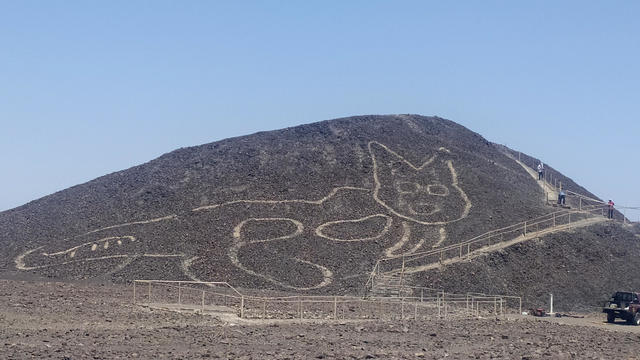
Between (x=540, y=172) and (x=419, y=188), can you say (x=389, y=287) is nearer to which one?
(x=419, y=188)

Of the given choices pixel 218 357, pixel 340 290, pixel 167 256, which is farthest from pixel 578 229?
pixel 218 357

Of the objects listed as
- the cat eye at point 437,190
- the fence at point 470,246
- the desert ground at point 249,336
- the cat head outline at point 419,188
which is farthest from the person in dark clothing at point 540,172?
A: the desert ground at point 249,336

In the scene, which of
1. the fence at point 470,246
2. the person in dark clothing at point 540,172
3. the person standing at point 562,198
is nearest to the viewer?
the fence at point 470,246

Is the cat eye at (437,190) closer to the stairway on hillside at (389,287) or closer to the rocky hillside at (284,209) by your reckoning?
the rocky hillside at (284,209)

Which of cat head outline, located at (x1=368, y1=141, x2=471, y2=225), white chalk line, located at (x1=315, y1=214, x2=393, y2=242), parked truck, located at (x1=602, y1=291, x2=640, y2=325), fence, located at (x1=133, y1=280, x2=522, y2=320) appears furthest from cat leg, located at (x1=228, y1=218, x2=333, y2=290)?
parked truck, located at (x1=602, y1=291, x2=640, y2=325)

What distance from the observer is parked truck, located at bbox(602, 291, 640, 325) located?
41.9m

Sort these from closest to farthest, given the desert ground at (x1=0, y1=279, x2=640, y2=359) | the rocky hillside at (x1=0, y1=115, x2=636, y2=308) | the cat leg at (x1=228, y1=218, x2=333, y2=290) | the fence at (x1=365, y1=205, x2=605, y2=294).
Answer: the desert ground at (x1=0, y1=279, x2=640, y2=359)
the cat leg at (x1=228, y1=218, x2=333, y2=290)
the fence at (x1=365, y1=205, x2=605, y2=294)
the rocky hillside at (x1=0, y1=115, x2=636, y2=308)

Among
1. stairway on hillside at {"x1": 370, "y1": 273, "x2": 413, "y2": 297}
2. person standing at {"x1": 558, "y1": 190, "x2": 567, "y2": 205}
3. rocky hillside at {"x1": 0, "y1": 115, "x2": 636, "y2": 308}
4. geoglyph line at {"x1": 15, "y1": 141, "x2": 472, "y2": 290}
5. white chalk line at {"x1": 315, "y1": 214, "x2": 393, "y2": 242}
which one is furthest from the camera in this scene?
person standing at {"x1": 558, "y1": 190, "x2": 567, "y2": 205}

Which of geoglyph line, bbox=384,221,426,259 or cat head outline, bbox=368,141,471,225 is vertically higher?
cat head outline, bbox=368,141,471,225

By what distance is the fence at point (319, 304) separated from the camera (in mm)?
36156

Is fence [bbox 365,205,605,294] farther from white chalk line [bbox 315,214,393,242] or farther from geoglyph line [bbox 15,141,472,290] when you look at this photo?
white chalk line [bbox 315,214,393,242]

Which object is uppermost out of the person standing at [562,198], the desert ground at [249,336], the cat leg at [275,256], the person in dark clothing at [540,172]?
the person in dark clothing at [540,172]

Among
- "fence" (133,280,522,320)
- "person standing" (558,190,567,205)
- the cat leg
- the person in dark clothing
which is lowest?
"fence" (133,280,522,320)

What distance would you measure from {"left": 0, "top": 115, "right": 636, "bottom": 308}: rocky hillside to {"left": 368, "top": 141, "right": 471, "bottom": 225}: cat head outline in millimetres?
120
